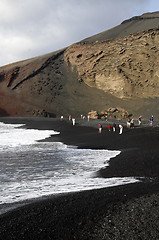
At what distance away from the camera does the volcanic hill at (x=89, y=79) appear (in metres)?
57.9

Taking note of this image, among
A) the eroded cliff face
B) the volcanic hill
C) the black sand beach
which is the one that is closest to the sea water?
the black sand beach

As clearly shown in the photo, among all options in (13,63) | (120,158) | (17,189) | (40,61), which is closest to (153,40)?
(40,61)

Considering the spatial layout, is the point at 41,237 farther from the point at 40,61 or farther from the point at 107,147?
the point at 40,61

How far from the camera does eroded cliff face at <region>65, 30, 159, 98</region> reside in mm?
57812

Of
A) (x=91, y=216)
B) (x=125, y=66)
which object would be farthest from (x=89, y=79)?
(x=91, y=216)

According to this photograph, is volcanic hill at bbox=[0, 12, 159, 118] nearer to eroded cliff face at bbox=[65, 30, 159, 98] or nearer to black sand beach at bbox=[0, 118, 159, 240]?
eroded cliff face at bbox=[65, 30, 159, 98]

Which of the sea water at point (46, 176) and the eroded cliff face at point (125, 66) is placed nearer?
the sea water at point (46, 176)

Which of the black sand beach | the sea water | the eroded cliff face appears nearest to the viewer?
the black sand beach

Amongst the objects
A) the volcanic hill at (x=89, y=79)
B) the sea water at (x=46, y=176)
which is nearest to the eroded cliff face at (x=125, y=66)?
the volcanic hill at (x=89, y=79)

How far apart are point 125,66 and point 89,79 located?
11.0m

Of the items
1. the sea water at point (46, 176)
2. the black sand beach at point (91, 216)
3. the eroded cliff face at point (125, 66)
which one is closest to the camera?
the black sand beach at point (91, 216)

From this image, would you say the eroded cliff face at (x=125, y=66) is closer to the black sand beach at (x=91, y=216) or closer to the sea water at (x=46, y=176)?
the sea water at (x=46, y=176)

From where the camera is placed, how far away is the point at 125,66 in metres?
60.6

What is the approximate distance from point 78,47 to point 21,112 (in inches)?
1067
